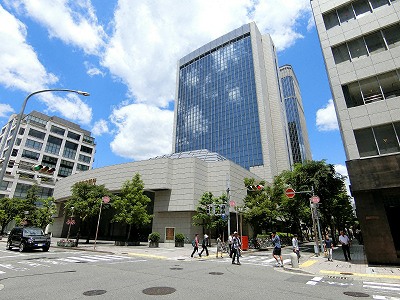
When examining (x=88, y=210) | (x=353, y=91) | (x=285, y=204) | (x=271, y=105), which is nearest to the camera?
(x=353, y=91)

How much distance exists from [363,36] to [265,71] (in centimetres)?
9027

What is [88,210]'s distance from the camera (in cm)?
3312

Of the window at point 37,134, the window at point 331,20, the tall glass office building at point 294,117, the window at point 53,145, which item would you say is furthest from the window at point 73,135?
the tall glass office building at point 294,117

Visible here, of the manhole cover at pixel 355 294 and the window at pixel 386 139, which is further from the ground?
the window at pixel 386 139

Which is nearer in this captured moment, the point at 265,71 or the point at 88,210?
the point at 88,210

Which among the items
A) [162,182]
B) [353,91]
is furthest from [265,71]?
[353,91]

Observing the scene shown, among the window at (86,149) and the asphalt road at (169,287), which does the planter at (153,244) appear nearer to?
the asphalt road at (169,287)

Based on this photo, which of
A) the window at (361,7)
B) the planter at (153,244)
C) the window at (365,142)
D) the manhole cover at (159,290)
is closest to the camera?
the manhole cover at (159,290)

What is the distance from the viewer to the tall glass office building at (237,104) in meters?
90.0

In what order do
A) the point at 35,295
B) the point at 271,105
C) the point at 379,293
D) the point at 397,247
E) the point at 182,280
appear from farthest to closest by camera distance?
the point at 271,105
the point at 397,247
the point at 182,280
the point at 379,293
the point at 35,295

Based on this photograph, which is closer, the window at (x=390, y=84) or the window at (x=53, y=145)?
the window at (x=390, y=84)

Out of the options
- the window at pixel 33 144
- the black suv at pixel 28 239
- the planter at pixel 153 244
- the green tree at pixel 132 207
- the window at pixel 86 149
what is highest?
the window at pixel 86 149

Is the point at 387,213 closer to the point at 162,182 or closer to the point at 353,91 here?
the point at 353,91

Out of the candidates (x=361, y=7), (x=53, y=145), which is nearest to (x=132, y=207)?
(x=361, y=7)
